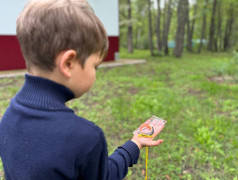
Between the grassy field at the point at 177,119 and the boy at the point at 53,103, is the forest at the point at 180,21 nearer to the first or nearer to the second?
the grassy field at the point at 177,119

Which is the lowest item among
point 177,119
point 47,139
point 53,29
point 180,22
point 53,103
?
point 177,119

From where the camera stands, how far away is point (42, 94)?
0.76m

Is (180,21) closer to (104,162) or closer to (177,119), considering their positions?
(177,119)

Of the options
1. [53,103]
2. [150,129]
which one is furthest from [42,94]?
[150,129]

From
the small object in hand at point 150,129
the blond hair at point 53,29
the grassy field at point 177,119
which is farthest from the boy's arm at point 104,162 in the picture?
the grassy field at point 177,119

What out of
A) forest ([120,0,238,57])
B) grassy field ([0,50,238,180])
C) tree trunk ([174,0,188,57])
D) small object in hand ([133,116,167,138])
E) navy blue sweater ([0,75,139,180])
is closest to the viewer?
navy blue sweater ([0,75,139,180])

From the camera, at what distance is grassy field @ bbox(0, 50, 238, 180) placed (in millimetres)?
2344

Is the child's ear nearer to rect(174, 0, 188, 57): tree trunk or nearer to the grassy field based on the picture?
the grassy field

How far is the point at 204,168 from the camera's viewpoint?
2.33 metres

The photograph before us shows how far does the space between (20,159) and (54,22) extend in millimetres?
521

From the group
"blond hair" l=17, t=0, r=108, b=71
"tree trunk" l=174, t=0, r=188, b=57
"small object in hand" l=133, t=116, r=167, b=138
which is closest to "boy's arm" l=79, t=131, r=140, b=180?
"small object in hand" l=133, t=116, r=167, b=138

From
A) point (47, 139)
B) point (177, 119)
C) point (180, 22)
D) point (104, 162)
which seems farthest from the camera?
point (180, 22)

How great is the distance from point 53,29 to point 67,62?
13 cm

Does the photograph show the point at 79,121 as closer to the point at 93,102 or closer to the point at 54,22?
the point at 54,22
